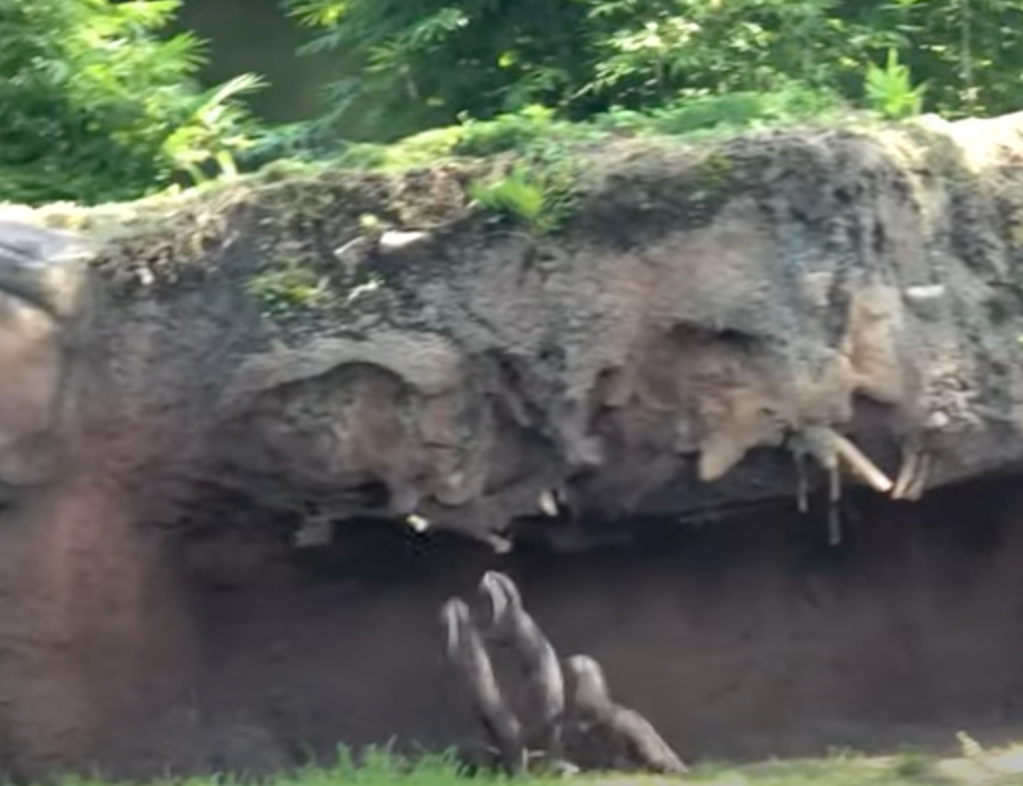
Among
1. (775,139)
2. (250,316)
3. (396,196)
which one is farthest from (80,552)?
(775,139)

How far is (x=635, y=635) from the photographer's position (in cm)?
877

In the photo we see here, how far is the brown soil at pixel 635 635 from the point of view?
8320 millimetres

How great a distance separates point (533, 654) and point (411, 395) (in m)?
1.10

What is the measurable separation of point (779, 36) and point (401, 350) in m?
3.51

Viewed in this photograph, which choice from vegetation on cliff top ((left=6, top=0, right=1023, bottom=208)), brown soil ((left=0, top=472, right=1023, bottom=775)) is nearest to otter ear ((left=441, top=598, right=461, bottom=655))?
brown soil ((left=0, top=472, right=1023, bottom=775))

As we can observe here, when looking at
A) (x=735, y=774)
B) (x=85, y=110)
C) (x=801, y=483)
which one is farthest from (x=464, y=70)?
(x=735, y=774)

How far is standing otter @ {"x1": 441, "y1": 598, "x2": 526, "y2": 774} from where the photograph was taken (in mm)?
7801

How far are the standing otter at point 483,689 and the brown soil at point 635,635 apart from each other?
2.49 ft

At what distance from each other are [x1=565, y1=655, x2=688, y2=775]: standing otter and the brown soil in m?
0.77

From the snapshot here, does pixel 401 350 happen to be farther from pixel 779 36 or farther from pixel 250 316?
pixel 779 36

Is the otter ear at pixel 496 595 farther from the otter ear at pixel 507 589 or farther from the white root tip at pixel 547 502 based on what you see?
the white root tip at pixel 547 502

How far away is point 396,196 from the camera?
7.90m

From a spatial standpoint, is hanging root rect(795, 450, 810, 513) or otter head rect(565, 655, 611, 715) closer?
otter head rect(565, 655, 611, 715)

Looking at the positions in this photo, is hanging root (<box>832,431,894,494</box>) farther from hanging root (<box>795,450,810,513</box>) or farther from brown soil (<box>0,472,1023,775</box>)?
brown soil (<box>0,472,1023,775</box>)
